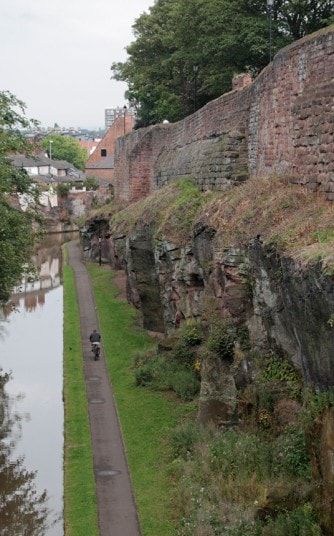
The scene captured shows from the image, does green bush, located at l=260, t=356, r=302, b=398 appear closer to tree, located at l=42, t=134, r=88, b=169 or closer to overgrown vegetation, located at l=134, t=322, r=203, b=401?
overgrown vegetation, located at l=134, t=322, r=203, b=401

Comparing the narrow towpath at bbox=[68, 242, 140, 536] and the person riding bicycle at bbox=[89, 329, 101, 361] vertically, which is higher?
the person riding bicycle at bbox=[89, 329, 101, 361]

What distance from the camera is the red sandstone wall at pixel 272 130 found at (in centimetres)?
1530

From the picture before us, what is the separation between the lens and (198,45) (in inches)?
1617

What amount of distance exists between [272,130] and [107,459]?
9504 millimetres

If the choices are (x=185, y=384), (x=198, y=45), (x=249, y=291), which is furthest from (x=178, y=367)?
(x=198, y=45)

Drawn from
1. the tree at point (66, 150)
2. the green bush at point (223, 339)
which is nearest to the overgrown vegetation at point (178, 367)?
the green bush at point (223, 339)

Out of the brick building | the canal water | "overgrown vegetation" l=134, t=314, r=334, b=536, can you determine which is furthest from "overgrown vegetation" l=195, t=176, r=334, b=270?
the brick building

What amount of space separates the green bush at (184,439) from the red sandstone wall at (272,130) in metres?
6.43

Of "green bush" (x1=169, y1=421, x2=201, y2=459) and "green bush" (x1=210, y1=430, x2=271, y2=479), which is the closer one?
"green bush" (x1=210, y1=430, x2=271, y2=479)

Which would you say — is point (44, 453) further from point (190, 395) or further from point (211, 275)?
point (211, 275)

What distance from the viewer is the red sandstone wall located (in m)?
15.3

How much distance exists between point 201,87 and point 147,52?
938cm

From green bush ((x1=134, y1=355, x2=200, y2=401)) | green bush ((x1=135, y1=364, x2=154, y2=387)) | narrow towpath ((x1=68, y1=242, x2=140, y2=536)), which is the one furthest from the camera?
green bush ((x1=135, y1=364, x2=154, y2=387))

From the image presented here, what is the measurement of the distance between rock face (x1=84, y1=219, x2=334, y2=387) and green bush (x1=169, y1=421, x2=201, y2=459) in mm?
2875
